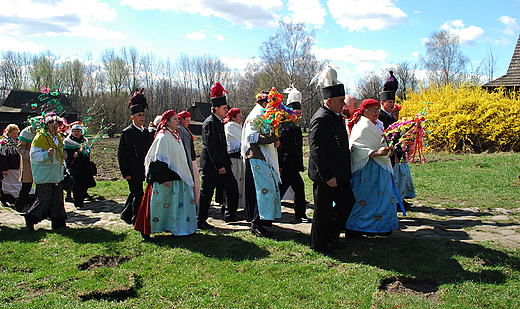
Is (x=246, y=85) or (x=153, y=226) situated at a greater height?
(x=246, y=85)

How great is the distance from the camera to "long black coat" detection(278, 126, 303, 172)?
6.19m

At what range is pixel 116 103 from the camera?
43.7m

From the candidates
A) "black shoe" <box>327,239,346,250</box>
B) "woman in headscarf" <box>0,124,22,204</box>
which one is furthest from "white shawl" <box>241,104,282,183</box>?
"woman in headscarf" <box>0,124,22,204</box>

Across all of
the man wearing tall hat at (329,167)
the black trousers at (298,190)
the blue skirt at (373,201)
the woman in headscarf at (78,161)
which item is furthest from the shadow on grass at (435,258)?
the woman in headscarf at (78,161)

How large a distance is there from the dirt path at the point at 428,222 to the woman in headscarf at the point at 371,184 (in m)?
0.61

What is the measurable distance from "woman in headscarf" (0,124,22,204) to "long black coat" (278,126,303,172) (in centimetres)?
612

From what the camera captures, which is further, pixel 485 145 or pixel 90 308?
pixel 485 145

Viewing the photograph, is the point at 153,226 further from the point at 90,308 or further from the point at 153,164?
the point at 90,308

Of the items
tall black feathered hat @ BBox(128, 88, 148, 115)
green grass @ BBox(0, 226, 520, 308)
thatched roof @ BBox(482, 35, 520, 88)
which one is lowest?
green grass @ BBox(0, 226, 520, 308)

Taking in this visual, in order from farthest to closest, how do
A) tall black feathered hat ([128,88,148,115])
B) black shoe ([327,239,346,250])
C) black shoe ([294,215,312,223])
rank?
black shoe ([294,215,312,223]) → tall black feathered hat ([128,88,148,115]) → black shoe ([327,239,346,250])

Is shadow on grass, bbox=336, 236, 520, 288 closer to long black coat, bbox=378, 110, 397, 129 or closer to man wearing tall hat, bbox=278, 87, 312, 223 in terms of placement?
man wearing tall hat, bbox=278, 87, 312, 223

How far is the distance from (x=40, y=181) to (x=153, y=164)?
2.15m

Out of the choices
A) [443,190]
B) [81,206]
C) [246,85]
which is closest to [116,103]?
[246,85]

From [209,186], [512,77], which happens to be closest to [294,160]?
[209,186]
